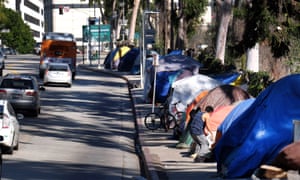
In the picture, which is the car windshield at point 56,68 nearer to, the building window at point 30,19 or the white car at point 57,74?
the white car at point 57,74

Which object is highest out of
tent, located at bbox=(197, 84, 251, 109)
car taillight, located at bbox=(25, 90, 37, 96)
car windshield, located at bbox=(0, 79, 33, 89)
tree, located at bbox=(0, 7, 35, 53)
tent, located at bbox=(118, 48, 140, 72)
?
tent, located at bbox=(197, 84, 251, 109)

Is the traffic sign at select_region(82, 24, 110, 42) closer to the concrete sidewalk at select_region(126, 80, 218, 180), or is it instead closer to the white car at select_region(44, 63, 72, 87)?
the white car at select_region(44, 63, 72, 87)

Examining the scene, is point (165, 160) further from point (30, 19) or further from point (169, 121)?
point (30, 19)

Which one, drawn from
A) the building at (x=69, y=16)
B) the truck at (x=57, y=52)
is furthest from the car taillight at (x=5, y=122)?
the building at (x=69, y=16)

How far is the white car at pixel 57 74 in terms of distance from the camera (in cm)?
5428

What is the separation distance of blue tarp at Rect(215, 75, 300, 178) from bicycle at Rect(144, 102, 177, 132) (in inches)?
462

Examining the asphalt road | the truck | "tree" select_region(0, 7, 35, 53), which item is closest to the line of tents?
the asphalt road

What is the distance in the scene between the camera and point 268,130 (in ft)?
59.5

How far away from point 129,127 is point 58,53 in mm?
28127

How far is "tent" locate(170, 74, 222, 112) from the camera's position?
31.1 m

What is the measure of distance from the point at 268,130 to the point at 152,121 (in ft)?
48.0

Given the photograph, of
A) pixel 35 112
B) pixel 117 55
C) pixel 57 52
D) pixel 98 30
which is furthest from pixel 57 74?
pixel 98 30

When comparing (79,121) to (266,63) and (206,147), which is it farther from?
(206,147)

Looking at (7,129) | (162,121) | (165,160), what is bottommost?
(162,121)
